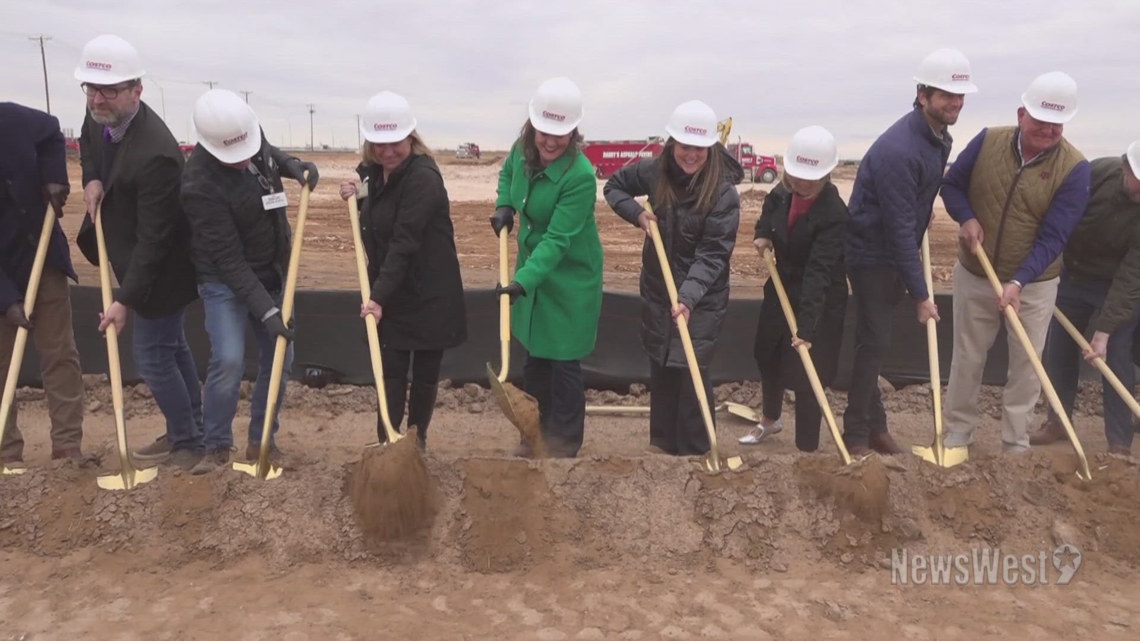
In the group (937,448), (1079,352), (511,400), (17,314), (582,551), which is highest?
(17,314)

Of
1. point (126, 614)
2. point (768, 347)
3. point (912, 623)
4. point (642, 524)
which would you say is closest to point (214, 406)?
point (126, 614)

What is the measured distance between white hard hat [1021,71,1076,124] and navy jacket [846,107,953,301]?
1.15ft

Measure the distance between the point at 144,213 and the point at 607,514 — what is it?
214 cm

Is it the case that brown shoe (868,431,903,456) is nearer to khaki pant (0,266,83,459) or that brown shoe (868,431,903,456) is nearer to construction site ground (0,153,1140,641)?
construction site ground (0,153,1140,641)

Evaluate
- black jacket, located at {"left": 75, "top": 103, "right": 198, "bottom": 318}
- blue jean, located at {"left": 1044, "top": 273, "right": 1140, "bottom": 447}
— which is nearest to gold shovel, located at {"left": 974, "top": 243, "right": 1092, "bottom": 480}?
blue jean, located at {"left": 1044, "top": 273, "right": 1140, "bottom": 447}

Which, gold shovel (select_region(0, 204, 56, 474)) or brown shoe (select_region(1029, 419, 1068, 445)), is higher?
gold shovel (select_region(0, 204, 56, 474))

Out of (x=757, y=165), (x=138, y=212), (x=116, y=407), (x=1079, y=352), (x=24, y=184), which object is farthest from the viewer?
(x=757, y=165)

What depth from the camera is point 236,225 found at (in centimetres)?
319

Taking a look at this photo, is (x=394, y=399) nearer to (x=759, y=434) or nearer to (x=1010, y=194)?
(x=759, y=434)

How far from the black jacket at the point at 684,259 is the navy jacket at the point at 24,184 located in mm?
2384

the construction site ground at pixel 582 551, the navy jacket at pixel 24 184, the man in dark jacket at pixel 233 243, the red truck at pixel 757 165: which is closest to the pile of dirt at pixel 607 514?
the construction site ground at pixel 582 551

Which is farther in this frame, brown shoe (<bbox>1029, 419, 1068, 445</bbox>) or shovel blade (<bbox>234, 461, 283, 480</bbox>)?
brown shoe (<bbox>1029, 419, 1068, 445</bbox>)

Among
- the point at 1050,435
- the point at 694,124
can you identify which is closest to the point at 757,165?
the point at 1050,435

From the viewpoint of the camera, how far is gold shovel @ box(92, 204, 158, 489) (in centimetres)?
314
